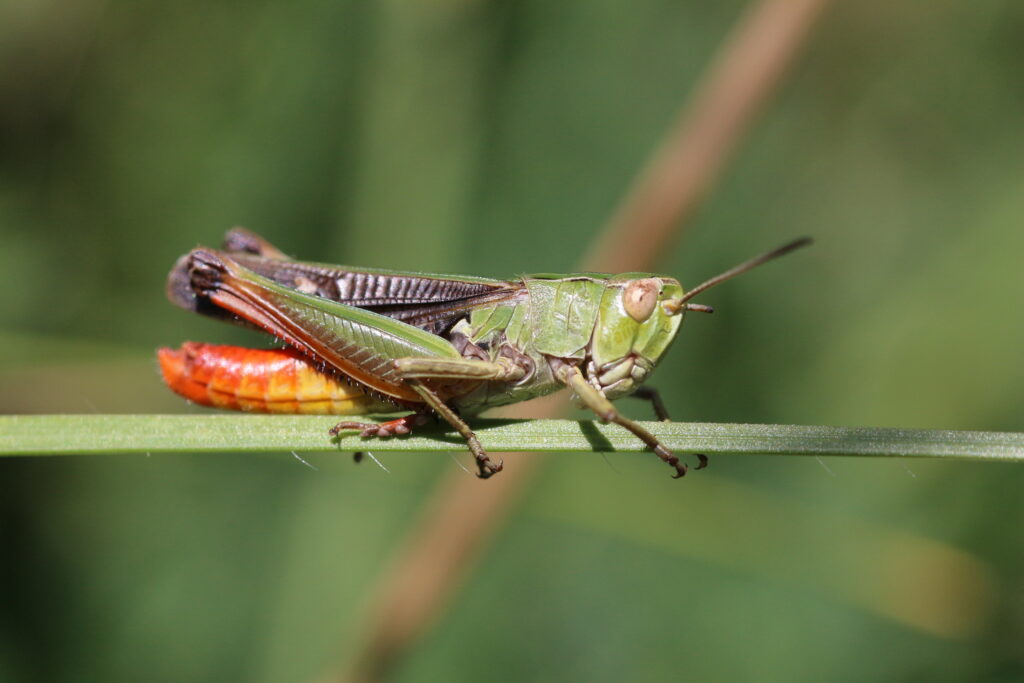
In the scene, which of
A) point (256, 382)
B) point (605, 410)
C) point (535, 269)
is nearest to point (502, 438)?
point (605, 410)

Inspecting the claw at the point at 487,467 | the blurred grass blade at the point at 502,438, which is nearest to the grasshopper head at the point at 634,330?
the blurred grass blade at the point at 502,438

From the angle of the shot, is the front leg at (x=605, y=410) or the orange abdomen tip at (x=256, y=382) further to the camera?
the orange abdomen tip at (x=256, y=382)

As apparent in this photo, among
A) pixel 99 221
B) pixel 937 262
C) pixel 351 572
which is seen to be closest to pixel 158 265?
pixel 99 221

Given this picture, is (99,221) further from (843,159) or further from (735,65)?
(843,159)

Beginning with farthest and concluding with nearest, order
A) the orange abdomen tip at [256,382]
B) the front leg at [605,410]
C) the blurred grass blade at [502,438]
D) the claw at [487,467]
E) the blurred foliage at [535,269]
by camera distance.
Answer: the blurred foliage at [535,269], the orange abdomen tip at [256,382], the claw at [487,467], the front leg at [605,410], the blurred grass blade at [502,438]

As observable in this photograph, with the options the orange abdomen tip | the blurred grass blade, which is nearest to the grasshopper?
the orange abdomen tip

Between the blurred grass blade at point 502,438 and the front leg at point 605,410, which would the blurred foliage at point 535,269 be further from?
the blurred grass blade at point 502,438

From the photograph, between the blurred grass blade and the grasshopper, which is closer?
the blurred grass blade

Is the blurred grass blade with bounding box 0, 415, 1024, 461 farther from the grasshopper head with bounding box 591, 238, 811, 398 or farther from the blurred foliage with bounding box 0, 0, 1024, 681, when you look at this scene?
the blurred foliage with bounding box 0, 0, 1024, 681
